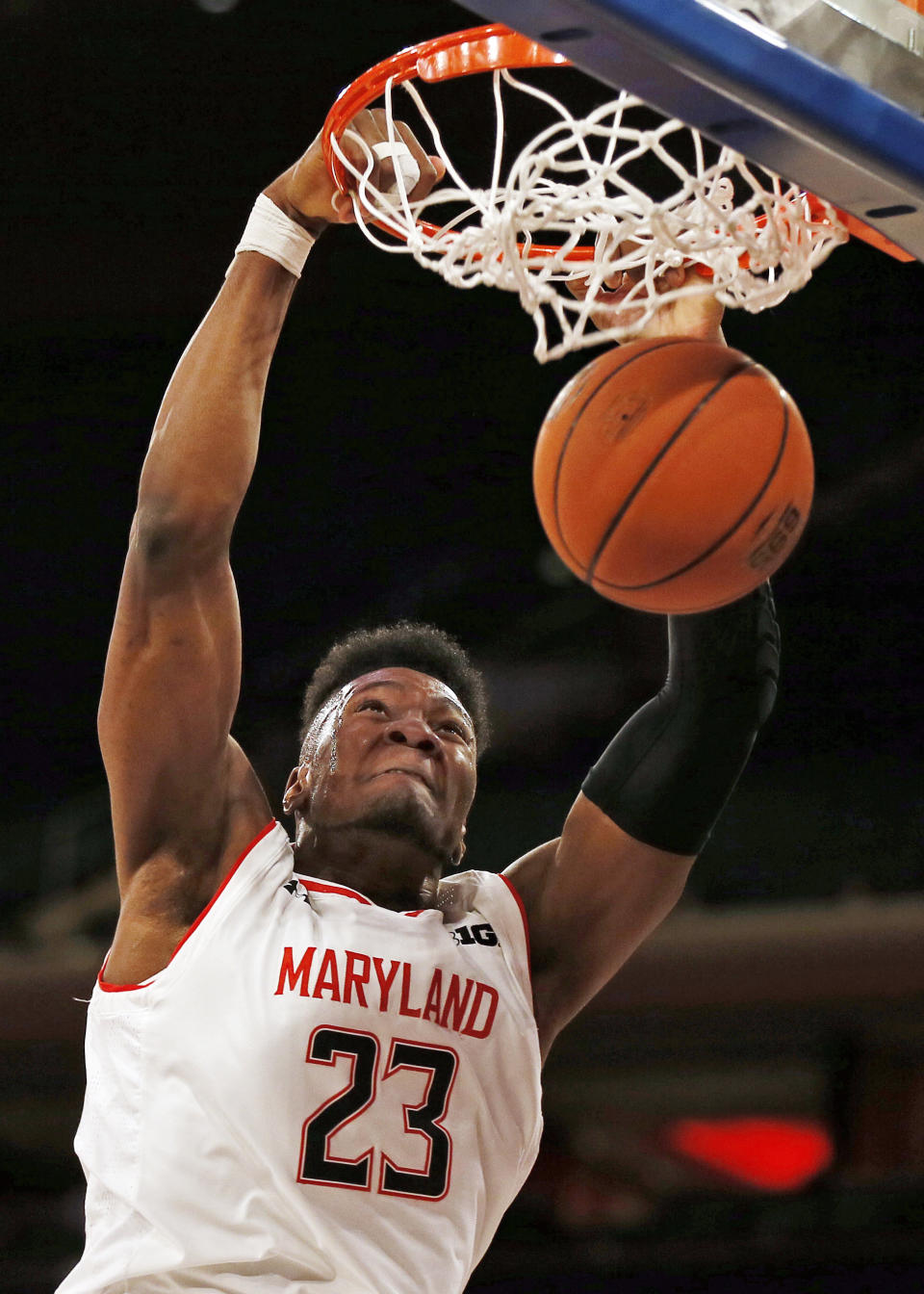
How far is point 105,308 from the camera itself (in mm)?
6309

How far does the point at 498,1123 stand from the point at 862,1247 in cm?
354

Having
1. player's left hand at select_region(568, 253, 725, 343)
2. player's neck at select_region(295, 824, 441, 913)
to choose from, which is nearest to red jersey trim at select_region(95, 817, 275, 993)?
player's neck at select_region(295, 824, 441, 913)

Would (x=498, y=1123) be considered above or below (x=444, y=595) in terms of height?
above

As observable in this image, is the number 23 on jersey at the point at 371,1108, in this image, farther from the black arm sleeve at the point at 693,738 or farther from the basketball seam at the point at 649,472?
the basketball seam at the point at 649,472

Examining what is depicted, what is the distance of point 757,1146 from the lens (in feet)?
19.3

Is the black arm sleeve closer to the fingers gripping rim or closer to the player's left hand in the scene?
the player's left hand

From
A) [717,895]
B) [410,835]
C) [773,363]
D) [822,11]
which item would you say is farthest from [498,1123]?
[773,363]

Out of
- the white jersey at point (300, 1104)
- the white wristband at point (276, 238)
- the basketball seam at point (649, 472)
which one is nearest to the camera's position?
the basketball seam at point (649, 472)

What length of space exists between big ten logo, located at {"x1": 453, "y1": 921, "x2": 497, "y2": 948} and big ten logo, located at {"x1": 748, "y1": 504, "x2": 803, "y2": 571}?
0.88 metres

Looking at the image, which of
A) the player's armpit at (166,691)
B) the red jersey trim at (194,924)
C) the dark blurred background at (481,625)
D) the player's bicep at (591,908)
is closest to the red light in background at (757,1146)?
the dark blurred background at (481,625)

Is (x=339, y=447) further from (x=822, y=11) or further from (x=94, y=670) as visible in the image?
(x=822, y=11)

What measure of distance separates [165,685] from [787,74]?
123cm

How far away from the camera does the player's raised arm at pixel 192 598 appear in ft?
7.47

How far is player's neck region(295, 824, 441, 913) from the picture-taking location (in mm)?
2584
